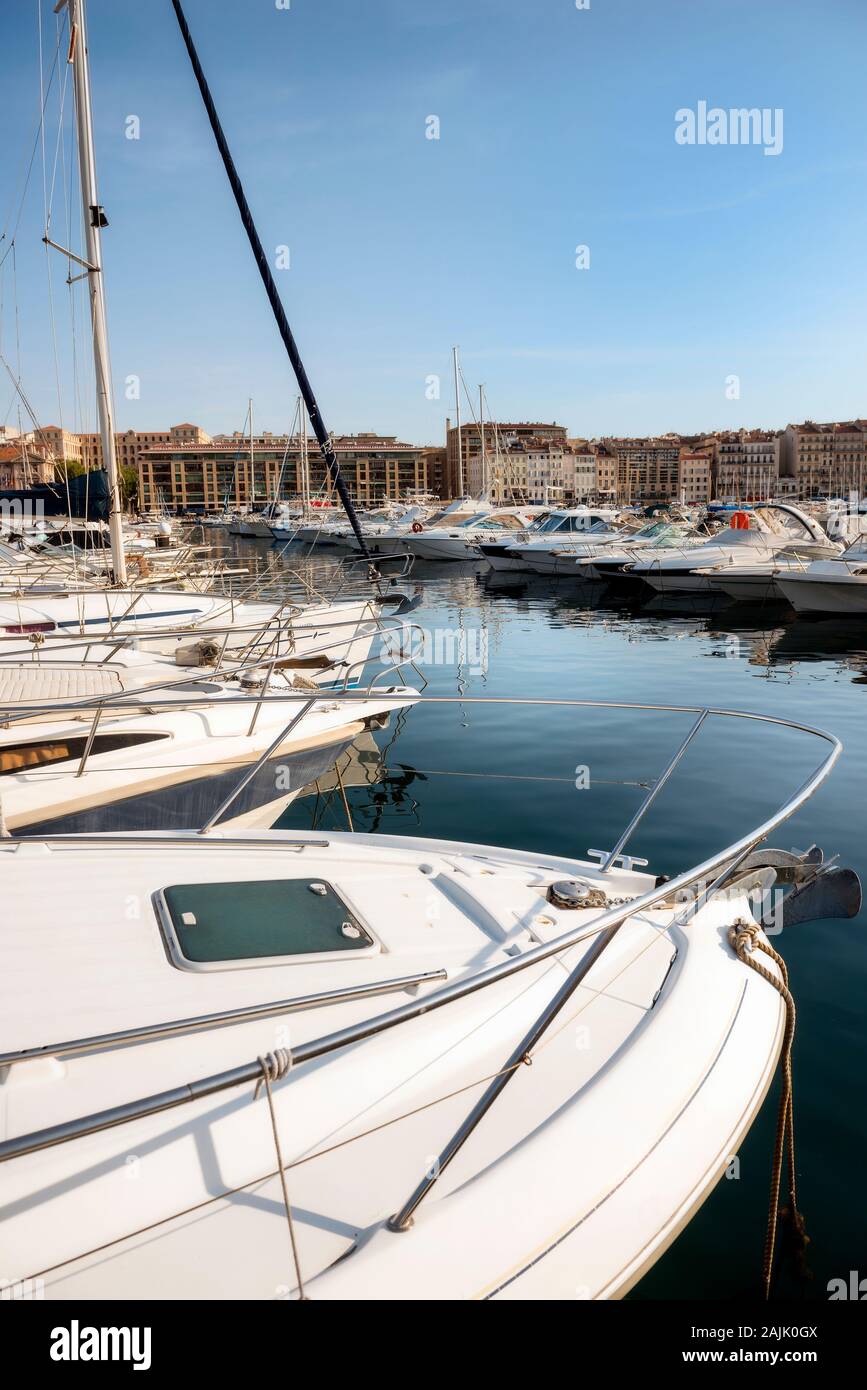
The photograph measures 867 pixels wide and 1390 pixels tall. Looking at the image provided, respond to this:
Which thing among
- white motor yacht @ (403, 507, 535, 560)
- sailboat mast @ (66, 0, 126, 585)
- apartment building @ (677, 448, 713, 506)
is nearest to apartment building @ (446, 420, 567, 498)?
apartment building @ (677, 448, 713, 506)

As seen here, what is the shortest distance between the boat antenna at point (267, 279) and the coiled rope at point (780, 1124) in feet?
32.4

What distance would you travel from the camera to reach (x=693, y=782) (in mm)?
7555

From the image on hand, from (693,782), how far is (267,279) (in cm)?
955

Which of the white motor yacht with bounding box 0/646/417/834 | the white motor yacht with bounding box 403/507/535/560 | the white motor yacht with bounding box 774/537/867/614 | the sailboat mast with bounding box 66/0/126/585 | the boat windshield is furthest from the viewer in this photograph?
the boat windshield

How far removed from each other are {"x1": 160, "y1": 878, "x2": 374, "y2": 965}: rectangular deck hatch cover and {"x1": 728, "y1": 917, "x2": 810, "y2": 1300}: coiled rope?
A: 4.13 feet

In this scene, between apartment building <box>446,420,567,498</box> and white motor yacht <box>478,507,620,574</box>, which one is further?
apartment building <box>446,420,567,498</box>

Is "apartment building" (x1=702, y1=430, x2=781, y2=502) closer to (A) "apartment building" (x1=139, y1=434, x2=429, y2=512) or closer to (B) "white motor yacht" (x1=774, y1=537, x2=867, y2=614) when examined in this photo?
(A) "apartment building" (x1=139, y1=434, x2=429, y2=512)

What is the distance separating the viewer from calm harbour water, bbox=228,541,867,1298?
9.79 feet

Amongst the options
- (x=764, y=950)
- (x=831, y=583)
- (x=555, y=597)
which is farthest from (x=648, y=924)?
(x=555, y=597)

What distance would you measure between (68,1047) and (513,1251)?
3.41 ft

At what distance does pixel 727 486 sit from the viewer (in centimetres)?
14350

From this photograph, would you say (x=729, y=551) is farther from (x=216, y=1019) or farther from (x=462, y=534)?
(x=216, y=1019)

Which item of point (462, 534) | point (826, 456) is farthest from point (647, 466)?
point (462, 534)
